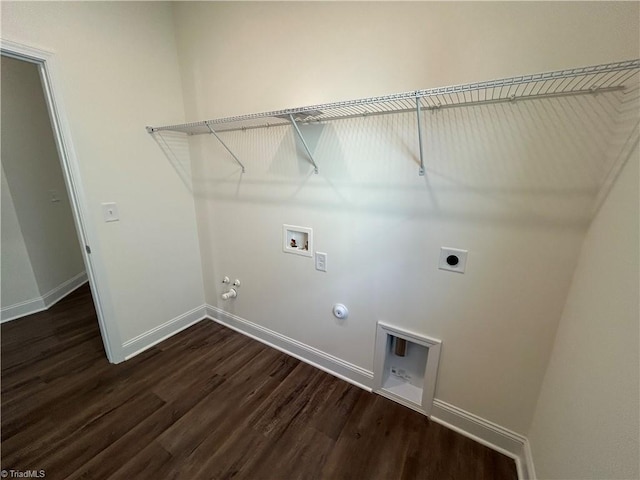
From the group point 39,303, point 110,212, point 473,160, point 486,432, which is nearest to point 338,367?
point 486,432

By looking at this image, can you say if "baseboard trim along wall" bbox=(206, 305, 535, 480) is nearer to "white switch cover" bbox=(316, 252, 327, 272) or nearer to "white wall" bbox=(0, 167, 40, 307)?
"white switch cover" bbox=(316, 252, 327, 272)

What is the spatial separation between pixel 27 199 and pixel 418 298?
393 centimetres

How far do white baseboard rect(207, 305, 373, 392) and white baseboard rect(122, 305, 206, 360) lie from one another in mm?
142

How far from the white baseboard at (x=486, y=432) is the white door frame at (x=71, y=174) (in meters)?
2.40

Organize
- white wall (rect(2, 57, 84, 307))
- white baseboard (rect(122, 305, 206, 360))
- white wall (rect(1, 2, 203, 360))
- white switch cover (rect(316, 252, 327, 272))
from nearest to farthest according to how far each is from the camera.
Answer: white wall (rect(1, 2, 203, 360)) < white switch cover (rect(316, 252, 327, 272)) < white baseboard (rect(122, 305, 206, 360)) < white wall (rect(2, 57, 84, 307))

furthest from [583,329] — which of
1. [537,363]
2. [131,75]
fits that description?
[131,75]

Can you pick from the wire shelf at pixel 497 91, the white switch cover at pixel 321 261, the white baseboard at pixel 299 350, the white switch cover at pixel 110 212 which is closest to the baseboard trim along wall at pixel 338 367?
the white baseboard at pixel 299 350

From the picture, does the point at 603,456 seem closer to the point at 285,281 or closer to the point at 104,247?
the point at 285,281

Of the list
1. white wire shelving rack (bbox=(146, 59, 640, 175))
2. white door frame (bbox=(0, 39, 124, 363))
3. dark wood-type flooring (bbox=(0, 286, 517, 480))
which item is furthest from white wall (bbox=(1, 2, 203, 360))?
white wire shelving rack (bbox=(146, 59, 640, 175))

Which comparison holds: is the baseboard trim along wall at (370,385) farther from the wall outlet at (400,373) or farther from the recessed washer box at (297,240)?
the recessed washer box at (297,240)

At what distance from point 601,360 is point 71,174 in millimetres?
2801

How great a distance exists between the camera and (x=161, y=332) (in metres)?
2.29

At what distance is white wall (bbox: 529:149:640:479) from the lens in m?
0.70

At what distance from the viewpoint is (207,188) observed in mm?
2221
